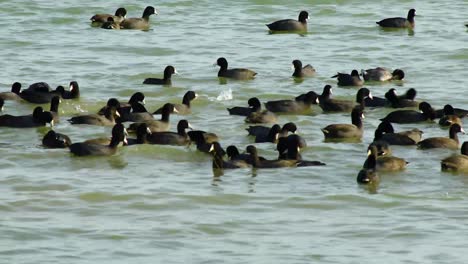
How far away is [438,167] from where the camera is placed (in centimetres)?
2155

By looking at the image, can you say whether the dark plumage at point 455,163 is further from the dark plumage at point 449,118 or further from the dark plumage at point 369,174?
the dark plumage at point 449,118

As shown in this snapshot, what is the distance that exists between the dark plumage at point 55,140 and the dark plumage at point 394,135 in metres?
4.88

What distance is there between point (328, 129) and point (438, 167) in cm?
242

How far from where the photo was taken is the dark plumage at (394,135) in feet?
75.4

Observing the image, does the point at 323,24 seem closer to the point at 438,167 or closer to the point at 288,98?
the point at 288,98

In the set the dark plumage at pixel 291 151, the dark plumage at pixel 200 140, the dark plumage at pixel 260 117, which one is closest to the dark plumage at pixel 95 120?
the dark plumage at pixel 200 140

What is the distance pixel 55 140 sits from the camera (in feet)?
73.9

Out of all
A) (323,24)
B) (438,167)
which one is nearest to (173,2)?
(323,24)

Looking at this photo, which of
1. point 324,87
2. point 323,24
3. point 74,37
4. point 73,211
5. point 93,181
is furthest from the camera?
point 323,24

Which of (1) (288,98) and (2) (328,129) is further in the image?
(1) (288,98)

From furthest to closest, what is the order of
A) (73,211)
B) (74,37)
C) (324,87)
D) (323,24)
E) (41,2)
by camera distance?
(41,2) → (323,24) → (74,37) → (324,87) → (73,211)

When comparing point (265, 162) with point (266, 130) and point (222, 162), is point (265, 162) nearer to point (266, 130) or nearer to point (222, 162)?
point (222, 162)

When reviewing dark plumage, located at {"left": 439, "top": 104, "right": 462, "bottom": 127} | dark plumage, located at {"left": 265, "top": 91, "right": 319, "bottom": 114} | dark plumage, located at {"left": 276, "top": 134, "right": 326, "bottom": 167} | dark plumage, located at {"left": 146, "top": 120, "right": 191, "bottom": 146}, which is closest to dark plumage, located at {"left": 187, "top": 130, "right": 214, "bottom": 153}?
dark plumage, located at {"left": 146, "top": 120, "right": 191, "bottom": 146}

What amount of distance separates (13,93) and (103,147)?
5.23m
